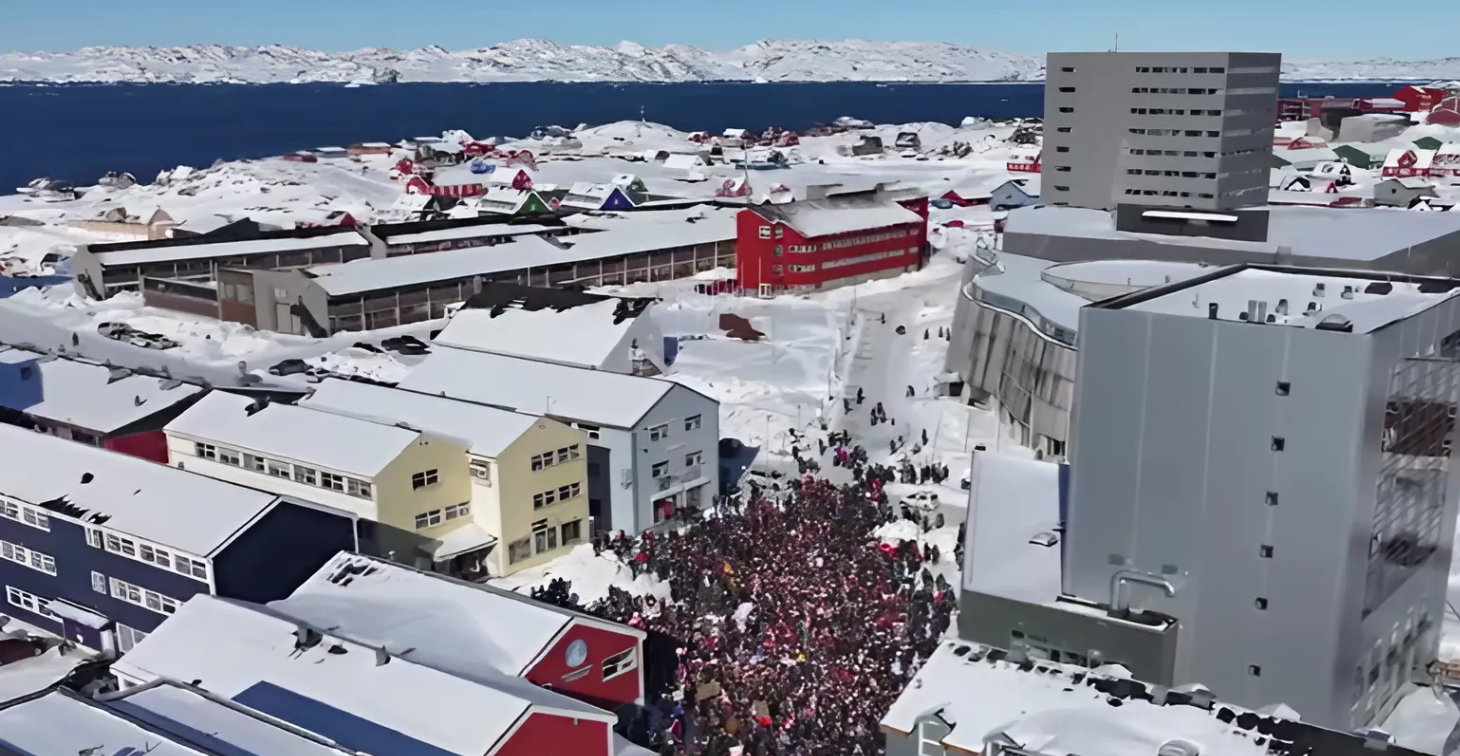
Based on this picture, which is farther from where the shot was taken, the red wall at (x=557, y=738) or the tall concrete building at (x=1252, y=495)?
the tall concrete building at (x=1252, y=495)

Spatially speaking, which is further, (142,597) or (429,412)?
(429,412)

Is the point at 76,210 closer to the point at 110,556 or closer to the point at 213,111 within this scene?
the point at 110,556

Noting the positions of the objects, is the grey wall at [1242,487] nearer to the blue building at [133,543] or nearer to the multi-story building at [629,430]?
the multi-story building at [629,430]

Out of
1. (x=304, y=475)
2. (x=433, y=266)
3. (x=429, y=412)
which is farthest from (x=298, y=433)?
(x=433, y=266)

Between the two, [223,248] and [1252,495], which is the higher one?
[1252,495]

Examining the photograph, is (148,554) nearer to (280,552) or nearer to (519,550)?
(280,552)

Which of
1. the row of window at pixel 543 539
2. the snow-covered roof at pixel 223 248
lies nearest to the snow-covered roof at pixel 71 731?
the row of window at pixel 543 539
